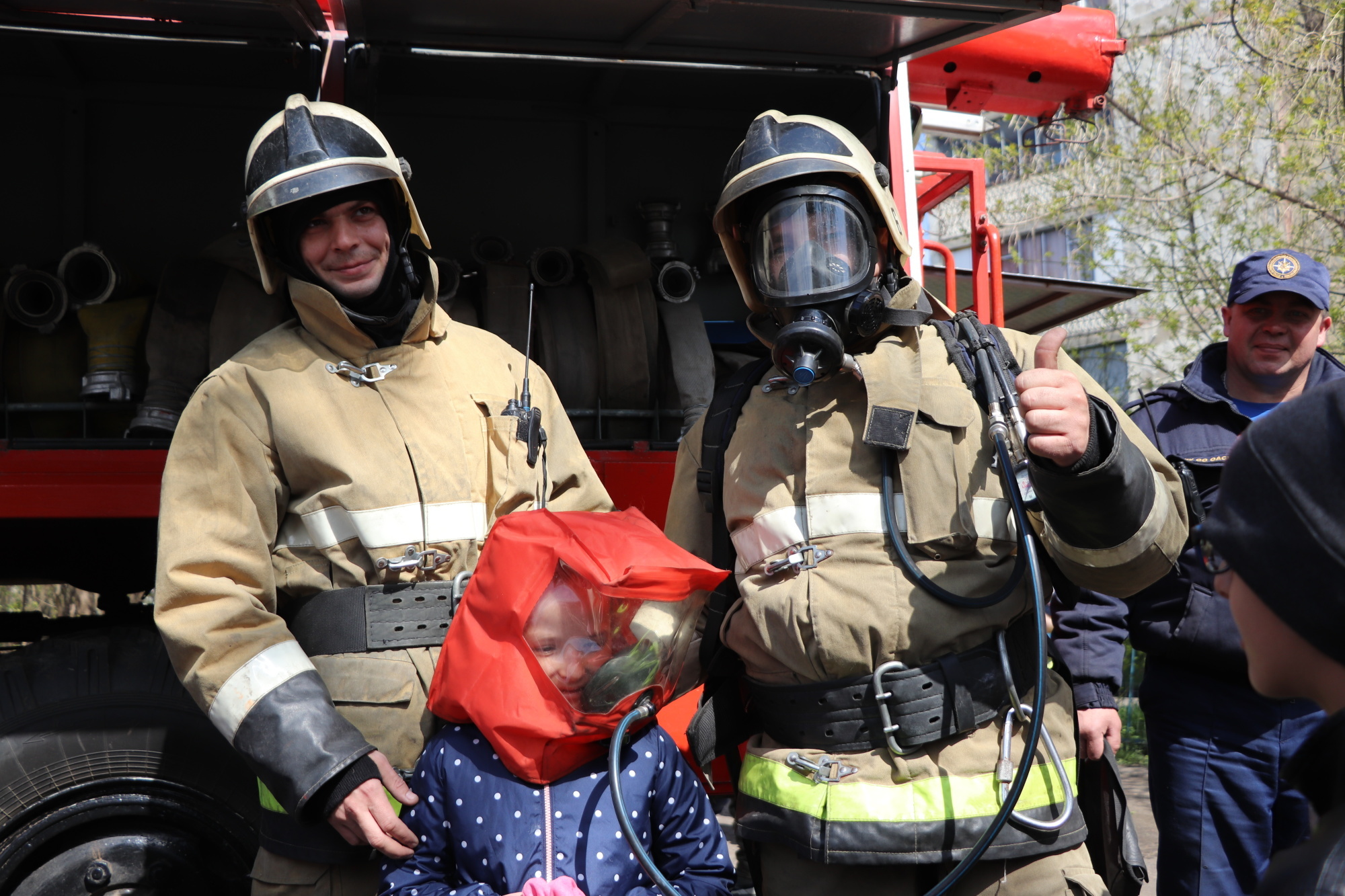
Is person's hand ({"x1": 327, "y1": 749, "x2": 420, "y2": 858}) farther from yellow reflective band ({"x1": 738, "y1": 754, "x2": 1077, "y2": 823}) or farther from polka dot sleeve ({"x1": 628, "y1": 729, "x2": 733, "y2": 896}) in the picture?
yellow reflective band ({"x1": 738, "y1": 754, "x2": 1077, "y2": 823})

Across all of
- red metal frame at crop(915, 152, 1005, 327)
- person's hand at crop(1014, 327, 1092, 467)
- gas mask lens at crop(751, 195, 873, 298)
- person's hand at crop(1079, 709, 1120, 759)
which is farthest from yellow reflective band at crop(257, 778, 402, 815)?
red metal frame at crop(915, 152, 1005, 327)

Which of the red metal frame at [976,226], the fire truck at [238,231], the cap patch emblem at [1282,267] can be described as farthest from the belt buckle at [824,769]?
the red metal frame at [976,226]

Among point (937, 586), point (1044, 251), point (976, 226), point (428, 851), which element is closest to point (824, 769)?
point (937, 586)

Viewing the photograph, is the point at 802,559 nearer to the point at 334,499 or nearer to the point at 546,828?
the point at 546,828

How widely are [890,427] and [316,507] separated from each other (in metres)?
1.13

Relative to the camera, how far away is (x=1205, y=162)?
10836 mm

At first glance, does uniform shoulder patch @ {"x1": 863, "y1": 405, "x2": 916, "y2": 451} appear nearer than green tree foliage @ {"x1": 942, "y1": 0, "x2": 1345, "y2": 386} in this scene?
Yes

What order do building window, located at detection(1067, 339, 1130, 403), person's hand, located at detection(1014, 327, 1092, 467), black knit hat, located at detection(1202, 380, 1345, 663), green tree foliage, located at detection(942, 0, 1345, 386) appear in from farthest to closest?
building window, located at detection(1067, 339, 1130, 403)
green tree foliage, located at detection(942, 0, 1345, 386)
person's hand, located at detection(1014, 327, 1092, 467)
black knit hat, located at detection(1202, 380, 1345, 663)

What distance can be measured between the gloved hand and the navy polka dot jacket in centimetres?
4

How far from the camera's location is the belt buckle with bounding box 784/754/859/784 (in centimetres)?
202

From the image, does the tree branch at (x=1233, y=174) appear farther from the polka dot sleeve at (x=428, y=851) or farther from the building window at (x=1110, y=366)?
the polka dot sleeve at (x=428, y=851)

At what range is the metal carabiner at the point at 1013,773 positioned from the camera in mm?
1938

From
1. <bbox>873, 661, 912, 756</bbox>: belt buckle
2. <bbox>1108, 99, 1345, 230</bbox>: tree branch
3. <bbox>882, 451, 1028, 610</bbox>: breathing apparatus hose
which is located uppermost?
<bbox>1108, 99, 1345, 230</bbox>: tree branch

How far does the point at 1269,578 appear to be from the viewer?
3.76 ft
